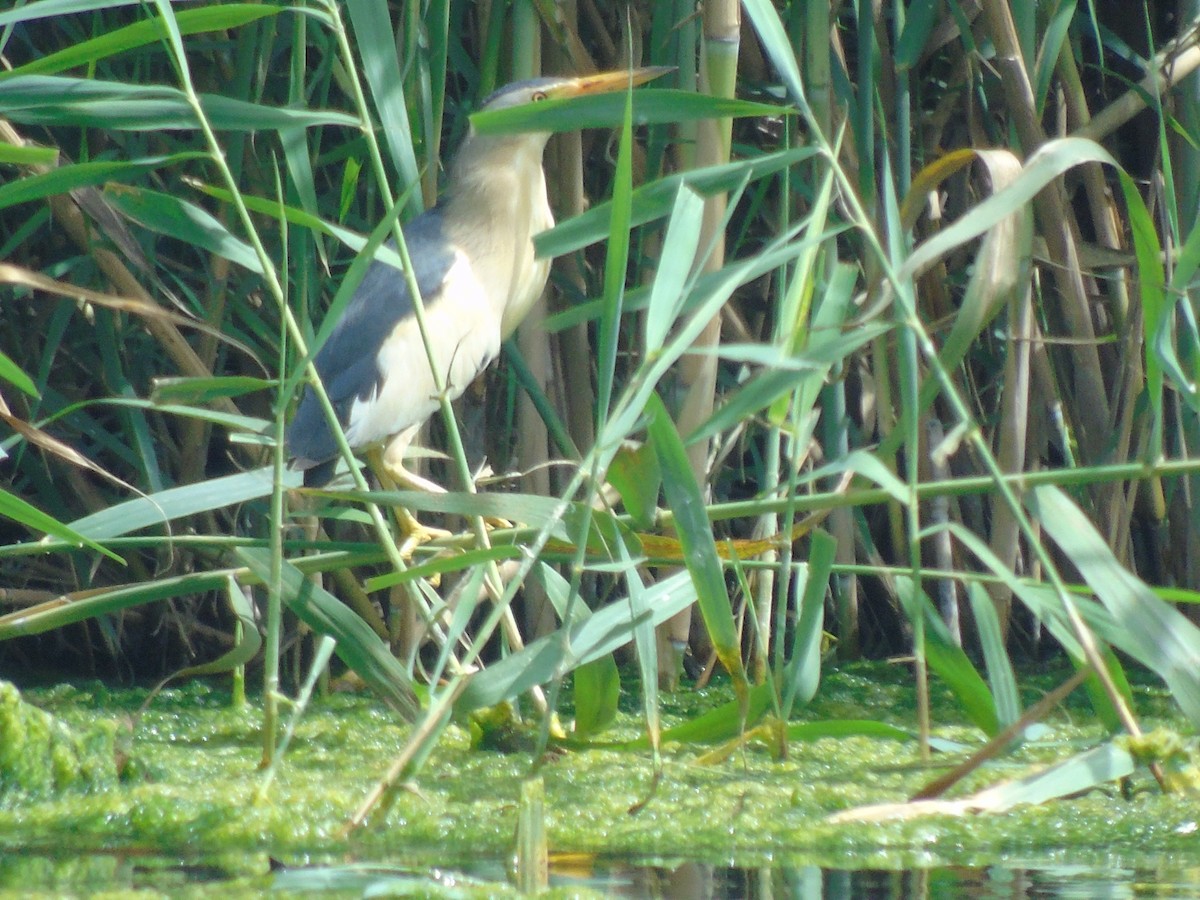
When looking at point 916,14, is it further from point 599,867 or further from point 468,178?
point 599,867

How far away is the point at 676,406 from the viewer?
2.16 meters

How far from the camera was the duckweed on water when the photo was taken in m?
1.39

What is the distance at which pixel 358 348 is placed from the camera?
7.91 feet

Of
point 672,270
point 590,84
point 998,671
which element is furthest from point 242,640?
point 590,84

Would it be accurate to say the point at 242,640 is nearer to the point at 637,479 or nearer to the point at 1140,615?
the point at 637,479

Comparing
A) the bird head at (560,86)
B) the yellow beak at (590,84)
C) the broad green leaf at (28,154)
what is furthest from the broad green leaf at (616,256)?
the yellow beak at (590,84)

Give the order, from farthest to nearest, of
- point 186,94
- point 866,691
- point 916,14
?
point 866,691 → point 916,14 → point 186,94

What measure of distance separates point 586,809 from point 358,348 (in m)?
1.12

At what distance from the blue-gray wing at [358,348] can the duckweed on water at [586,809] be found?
60cm

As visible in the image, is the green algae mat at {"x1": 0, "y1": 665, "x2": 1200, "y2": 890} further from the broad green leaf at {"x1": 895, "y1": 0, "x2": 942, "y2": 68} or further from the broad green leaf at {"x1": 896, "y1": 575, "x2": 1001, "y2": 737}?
the broad green leaf at {"x1": 895, "y1": 0, "x2": 942, "y2": 68}

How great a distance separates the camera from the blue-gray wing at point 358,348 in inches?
91.5

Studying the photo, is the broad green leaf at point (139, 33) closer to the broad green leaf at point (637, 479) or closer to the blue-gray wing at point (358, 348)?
the broad green leaf at point (637, 479)

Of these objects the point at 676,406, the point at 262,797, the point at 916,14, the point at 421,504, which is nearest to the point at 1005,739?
the point at 421,504

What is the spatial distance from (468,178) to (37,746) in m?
1.41
